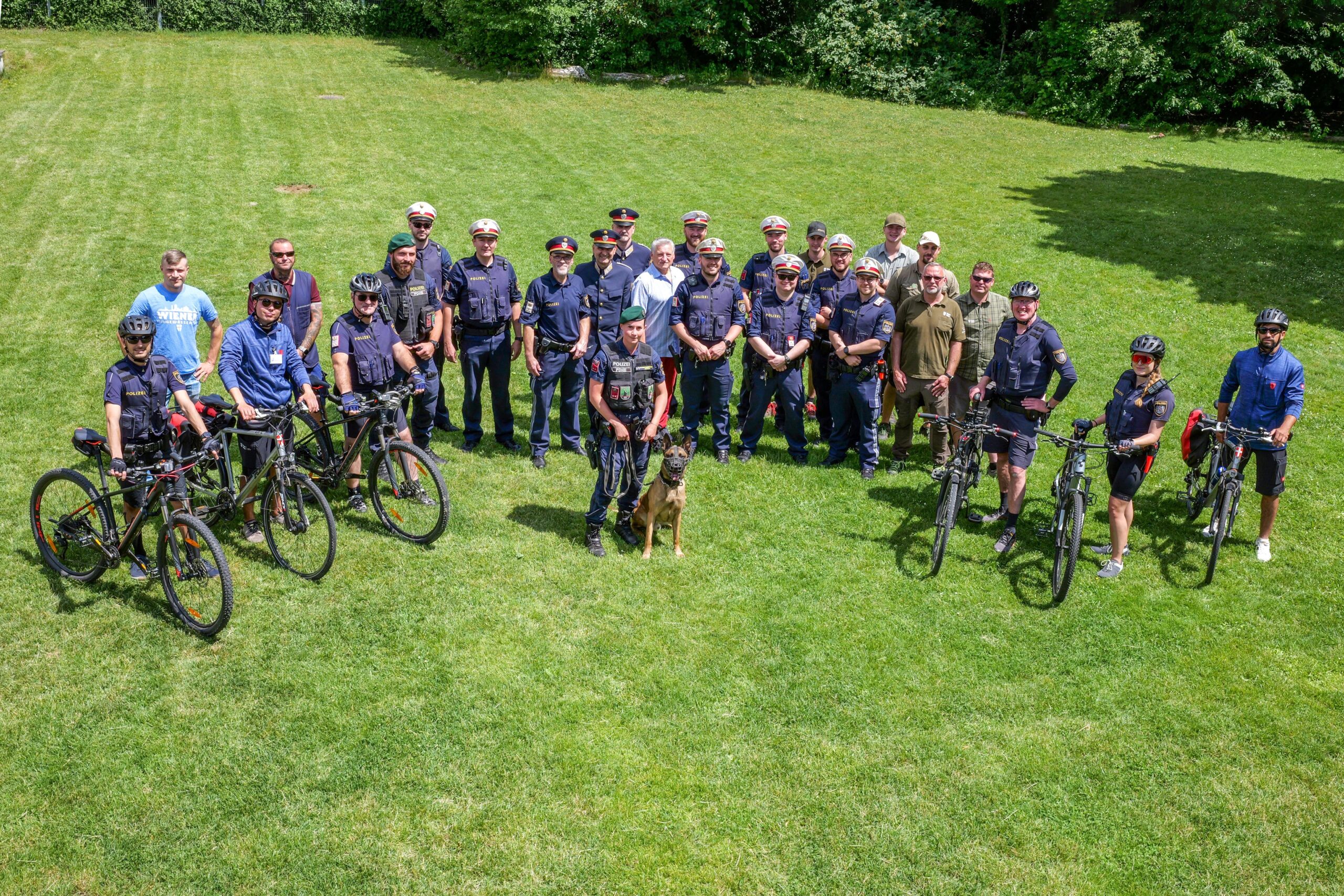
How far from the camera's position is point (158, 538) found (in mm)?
7766

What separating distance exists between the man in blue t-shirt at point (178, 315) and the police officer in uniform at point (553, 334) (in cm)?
311

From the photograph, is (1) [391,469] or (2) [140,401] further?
(1) [391,469]

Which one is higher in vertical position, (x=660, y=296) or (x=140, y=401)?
(x=660, y=296)

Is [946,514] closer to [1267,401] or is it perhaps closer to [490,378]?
[1267,401]

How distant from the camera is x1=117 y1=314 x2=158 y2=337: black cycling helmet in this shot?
731 centimetres

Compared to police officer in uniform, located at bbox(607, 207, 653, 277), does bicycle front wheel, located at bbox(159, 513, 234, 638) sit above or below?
below

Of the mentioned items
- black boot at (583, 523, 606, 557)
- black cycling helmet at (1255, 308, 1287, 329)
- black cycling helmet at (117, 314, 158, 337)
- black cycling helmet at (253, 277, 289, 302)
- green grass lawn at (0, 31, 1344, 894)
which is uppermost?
black cycling helmet at (1255, 308, 1287, 329)

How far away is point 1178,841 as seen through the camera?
6.03m

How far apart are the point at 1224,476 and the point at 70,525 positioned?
10.4m

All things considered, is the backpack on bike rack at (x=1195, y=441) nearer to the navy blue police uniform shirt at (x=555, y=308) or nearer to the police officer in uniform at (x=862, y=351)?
the police officer in uniform at (x=862, y=351)

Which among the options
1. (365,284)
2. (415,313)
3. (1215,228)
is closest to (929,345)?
(415,313)

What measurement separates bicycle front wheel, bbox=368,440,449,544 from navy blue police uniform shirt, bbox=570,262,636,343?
2.74 m

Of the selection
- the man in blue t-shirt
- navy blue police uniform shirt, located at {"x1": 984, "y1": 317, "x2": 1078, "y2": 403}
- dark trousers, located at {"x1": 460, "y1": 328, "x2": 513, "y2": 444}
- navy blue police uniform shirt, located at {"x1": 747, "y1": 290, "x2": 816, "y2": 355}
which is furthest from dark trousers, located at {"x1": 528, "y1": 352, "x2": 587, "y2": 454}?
navy blue police uniform shirt, located at {"x1": 984, "y1": 317, "x2": 1078, "y2": 403}

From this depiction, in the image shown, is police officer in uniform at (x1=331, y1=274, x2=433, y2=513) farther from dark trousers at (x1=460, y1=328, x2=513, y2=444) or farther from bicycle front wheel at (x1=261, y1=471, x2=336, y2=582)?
dark trousers at (x1=460, y1=328, x2=513, y2=444)
